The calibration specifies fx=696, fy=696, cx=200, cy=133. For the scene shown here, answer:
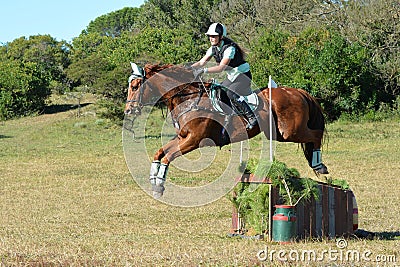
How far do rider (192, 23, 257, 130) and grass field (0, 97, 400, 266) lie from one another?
2145 mm

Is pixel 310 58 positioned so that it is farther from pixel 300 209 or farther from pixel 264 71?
pixel 300 209

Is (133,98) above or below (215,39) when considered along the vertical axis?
below

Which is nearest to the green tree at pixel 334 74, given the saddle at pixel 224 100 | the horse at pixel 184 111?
the horse at pixel 184 111

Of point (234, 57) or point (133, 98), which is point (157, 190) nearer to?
point (133, 98)

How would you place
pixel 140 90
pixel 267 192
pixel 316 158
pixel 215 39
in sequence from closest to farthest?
pixel 267 192 < pixel 215 39 < pixel 140 90 < pixel 316 158

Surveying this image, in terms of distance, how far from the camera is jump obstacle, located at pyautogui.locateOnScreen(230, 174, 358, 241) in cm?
993

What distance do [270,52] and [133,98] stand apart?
33.8 meters

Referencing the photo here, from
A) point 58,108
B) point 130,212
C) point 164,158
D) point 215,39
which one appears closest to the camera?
point 164,158

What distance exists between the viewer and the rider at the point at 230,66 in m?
10.6

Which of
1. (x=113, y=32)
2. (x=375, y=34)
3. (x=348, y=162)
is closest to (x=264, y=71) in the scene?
(x=375, y=34)

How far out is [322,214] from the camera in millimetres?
10352

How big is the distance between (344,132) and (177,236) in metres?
23.4

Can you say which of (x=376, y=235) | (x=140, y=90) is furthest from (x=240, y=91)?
(x=376, y=235)

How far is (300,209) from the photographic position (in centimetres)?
994
